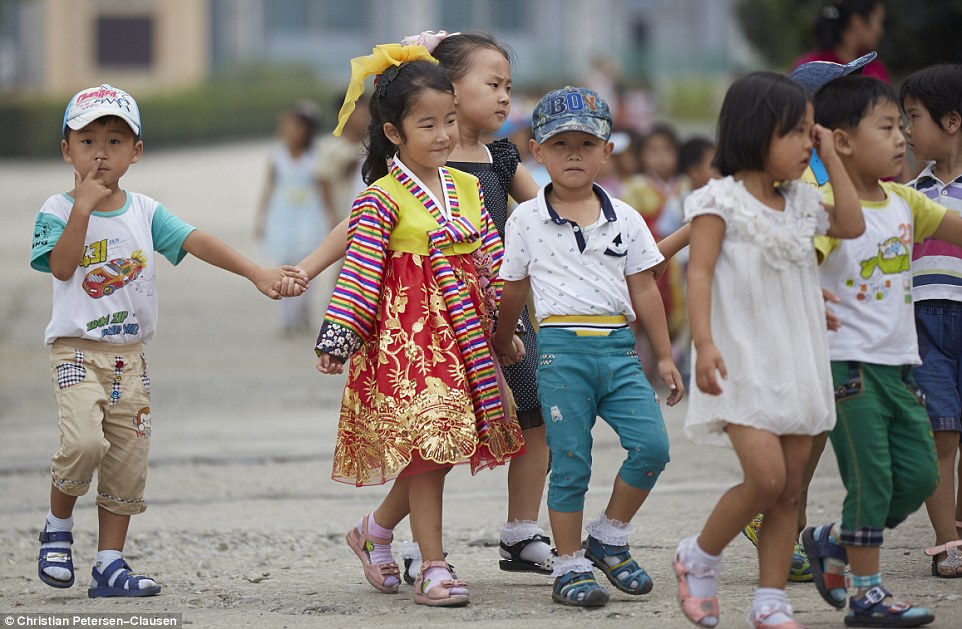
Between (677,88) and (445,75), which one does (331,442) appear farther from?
(677,88)

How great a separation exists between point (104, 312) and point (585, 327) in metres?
1.57

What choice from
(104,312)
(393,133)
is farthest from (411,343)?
(104,312)

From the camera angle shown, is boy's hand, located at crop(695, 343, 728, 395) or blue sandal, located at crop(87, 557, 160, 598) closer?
boy's hand, located at crop(695, 343, 728, 395)

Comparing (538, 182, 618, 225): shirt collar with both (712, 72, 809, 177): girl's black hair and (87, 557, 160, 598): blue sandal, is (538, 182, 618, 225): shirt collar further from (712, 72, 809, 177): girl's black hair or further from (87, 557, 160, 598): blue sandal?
(87, 557, 160, 598): blue sandal

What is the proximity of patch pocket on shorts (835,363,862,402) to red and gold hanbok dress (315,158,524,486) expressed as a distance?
1092 millimetres

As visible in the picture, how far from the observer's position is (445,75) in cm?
462

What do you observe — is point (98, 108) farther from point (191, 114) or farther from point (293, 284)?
point (191, 114)

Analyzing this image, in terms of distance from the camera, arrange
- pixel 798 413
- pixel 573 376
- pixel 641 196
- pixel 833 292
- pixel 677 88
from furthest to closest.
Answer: pixel 677 88
pixel 641 196
pixel 573 376
pixel 833 292
pixel 798 413

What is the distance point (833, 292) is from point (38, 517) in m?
3.82

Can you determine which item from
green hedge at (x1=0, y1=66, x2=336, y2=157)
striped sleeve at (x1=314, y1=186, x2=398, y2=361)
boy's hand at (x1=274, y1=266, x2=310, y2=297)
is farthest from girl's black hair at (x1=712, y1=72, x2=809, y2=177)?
green hedge at (x1=0, y1=66, x2=336, y2=157)

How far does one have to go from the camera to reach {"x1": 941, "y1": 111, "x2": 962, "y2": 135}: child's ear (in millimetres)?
4762

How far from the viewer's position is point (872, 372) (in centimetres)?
400

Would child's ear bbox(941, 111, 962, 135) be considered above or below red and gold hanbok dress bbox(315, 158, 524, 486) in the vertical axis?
above

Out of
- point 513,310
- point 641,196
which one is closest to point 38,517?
point 513,310
